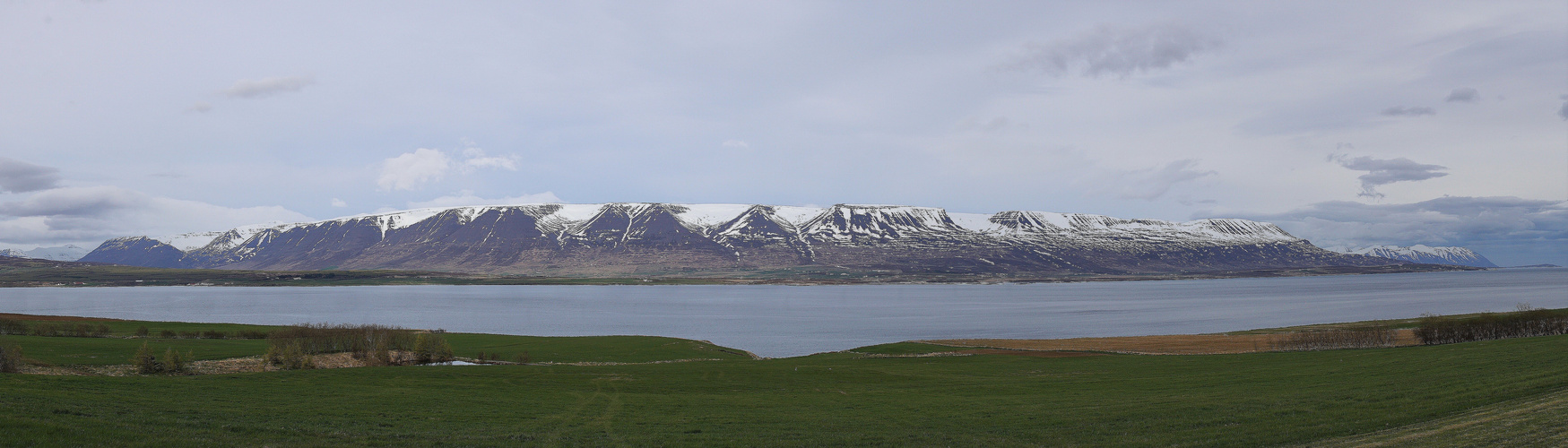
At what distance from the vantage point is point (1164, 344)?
241ft

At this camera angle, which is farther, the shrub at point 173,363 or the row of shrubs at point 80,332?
the row of shrubs at point 80,332

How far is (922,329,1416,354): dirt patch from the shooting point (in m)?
66.1

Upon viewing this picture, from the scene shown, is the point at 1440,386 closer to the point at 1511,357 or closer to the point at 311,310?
the point at 1511,357

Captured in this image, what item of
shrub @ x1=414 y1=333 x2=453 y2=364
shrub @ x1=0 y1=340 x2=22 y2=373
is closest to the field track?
shrub @ x1=0 y1=340 x2=22 y2=373

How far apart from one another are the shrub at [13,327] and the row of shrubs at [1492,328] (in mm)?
113213

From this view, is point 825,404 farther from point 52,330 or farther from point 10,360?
point 52,330

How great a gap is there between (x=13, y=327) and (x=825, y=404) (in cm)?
7213

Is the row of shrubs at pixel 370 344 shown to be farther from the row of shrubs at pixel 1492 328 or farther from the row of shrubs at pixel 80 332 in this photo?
the row of shrubs at pixel 1492 328

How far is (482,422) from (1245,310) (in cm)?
14494

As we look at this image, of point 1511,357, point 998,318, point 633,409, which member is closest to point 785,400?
point 633,409

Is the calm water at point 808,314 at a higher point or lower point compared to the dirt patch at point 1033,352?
lower

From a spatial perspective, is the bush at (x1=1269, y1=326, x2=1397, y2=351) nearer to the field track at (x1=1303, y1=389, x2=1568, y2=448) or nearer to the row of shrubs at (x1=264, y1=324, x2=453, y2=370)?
the field track at (x1=1303, y1=389, x2=1568, y2=448)

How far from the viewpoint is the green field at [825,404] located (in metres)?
20.0

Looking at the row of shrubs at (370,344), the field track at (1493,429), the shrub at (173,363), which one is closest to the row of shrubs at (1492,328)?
the field track at (1493,429)
